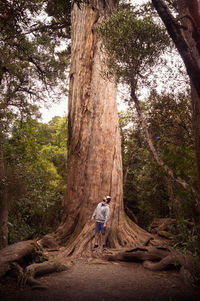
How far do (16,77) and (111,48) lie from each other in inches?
204

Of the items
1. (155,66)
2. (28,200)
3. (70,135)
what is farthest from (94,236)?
(155,66)

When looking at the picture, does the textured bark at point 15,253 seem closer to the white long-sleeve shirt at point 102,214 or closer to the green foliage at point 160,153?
the white long-sleeve shirt at point 102,214

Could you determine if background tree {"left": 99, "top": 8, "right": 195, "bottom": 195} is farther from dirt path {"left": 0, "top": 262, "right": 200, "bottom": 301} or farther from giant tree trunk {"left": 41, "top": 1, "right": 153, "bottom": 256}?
dirt path {"left": 0, "top": 262, "right": 200, "bottom": 301}

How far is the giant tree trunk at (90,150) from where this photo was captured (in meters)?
7.40

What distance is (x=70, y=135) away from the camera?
9.44 m

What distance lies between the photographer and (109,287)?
3.80 meters

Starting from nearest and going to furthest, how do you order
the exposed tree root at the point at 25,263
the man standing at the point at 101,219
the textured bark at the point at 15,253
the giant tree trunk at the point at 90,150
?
the exposed tree root at the point at 25,263 → the textured bark at the point at 15,253 → the man standing at the point at 101,219 → the giant tree trunk at the point at 90,150

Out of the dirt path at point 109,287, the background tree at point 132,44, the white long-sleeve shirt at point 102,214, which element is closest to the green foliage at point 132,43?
the background tree at point 132,44

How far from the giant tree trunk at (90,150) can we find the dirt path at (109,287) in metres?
2.05

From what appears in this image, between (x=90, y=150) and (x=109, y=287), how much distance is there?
5.16 m

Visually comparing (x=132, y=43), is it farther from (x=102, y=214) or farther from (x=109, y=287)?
(x=109, y=287)

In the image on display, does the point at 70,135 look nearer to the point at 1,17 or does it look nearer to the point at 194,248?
the point at 1,17

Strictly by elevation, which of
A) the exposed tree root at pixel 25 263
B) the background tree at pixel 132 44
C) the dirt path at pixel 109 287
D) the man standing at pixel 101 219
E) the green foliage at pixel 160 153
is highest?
the background tree at pixel 132 44

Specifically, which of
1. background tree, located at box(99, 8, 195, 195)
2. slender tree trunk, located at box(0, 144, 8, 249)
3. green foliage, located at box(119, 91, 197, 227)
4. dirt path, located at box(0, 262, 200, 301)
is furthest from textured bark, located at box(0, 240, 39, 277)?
background tree, located at box(99, 8, 195, 195)
